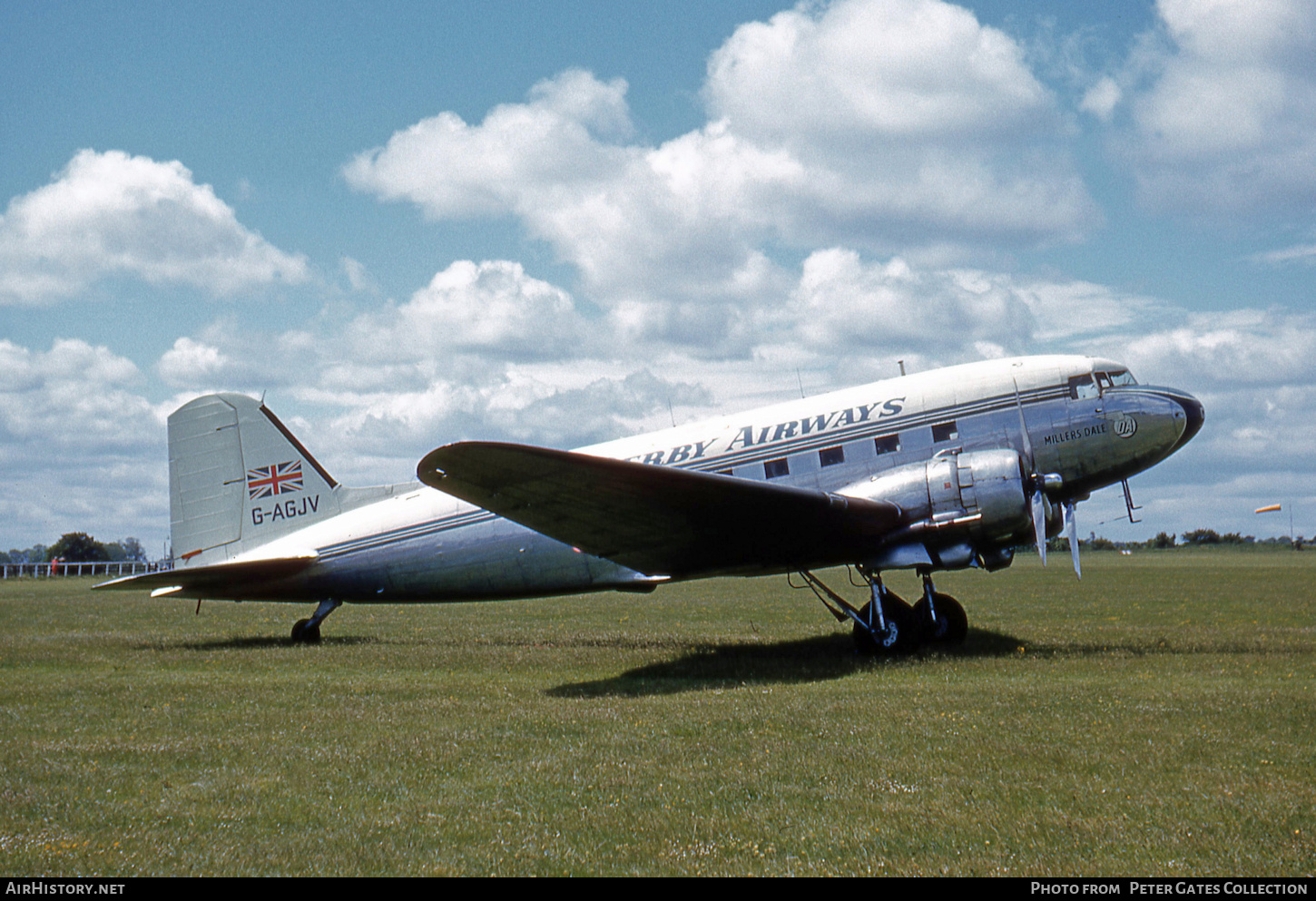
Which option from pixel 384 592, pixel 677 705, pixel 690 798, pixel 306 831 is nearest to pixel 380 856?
pixel 306 831

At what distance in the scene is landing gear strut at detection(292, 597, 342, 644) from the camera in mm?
15539

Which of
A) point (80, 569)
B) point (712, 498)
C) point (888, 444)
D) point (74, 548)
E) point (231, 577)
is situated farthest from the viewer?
point (74, 548)

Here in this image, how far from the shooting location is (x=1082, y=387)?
1307 cm

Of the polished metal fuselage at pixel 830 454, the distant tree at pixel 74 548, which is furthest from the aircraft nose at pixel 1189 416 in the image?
the distant tree at pixel 74 548

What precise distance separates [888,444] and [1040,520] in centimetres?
229

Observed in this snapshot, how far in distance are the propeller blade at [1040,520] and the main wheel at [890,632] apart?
1.99 metres

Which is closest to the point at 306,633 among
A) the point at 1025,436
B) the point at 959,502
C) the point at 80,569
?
the point at 959,502

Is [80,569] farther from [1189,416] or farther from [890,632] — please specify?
[1189,416]

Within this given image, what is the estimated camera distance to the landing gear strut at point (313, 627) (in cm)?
1554

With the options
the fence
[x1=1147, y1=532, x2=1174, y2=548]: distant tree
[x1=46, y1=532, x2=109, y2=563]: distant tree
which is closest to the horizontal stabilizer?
the fence

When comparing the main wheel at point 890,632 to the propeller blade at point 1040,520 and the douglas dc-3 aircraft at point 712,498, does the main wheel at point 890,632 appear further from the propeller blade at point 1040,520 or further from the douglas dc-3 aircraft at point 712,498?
the propeller blade at point 1040,520

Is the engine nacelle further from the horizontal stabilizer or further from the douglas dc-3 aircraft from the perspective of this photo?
the horizontal stabilizer

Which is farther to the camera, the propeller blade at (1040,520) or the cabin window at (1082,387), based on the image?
the cabin window at (1082,387)

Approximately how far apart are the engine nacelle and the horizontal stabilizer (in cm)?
957
